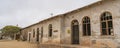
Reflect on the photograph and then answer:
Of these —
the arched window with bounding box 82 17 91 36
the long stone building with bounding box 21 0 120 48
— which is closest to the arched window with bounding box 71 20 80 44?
the long stone building with bounding box 21 0 120 48

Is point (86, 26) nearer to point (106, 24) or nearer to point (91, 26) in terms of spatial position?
point (91, 26)

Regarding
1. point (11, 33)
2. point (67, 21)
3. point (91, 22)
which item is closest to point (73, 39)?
point (67, 21)

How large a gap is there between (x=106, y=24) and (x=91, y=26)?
1.58 metres

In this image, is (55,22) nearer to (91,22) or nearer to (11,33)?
(91,22)

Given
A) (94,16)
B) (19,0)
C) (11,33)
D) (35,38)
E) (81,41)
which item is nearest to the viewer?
(94,16)

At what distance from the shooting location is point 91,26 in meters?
12.5

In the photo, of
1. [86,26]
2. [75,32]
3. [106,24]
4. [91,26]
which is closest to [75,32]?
[75,32]

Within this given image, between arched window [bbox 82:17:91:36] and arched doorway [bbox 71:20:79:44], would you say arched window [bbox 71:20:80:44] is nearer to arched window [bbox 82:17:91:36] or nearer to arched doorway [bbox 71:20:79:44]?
arched doorway [bbox 71:20:79:44]

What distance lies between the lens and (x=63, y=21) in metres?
16.4

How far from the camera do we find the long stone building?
10.6m

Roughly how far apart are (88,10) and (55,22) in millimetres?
5668

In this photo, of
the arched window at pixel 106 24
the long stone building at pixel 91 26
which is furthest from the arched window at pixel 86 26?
the arched window at pixel 106 24

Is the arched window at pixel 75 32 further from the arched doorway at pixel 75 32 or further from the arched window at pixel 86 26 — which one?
the arched window at pixel 86 26

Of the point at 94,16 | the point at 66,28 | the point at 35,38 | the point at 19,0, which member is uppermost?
the point at 19,0
